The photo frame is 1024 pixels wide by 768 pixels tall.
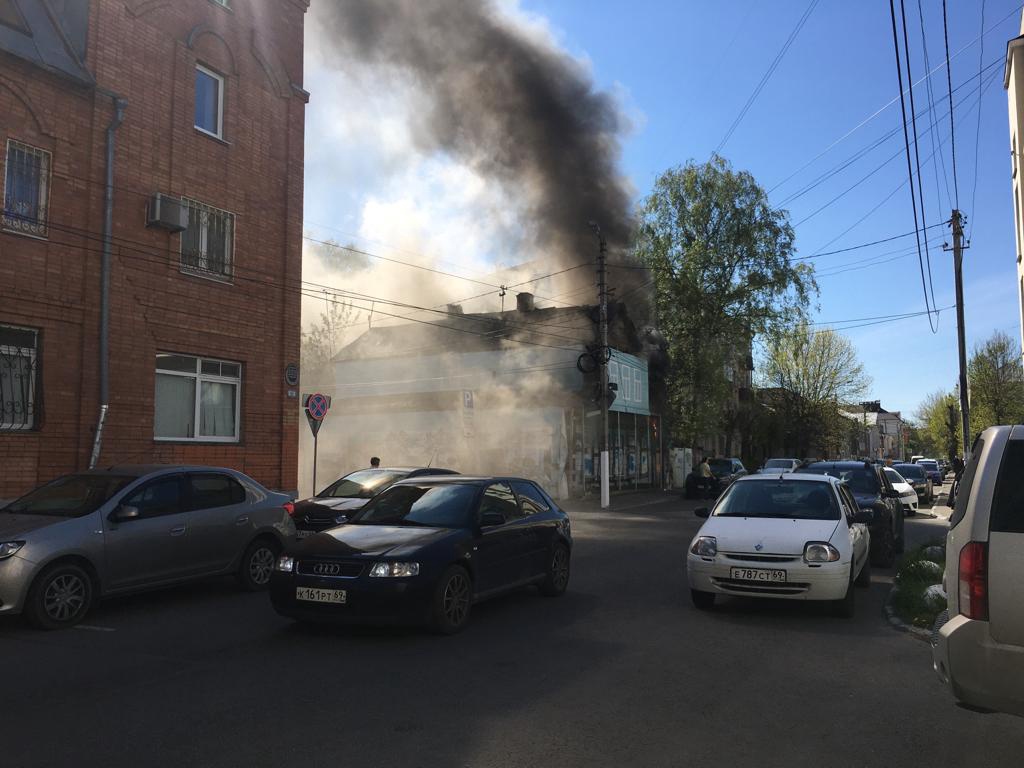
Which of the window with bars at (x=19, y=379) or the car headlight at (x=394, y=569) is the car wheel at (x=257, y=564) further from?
the window with bars at (x=19, y=379)

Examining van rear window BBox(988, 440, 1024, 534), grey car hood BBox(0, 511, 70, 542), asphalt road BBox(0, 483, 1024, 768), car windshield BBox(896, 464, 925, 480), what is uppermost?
van rear window BBox(988, 440, 1024, 534)

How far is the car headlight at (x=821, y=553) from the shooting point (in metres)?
7.60

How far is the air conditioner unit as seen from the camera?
1358 centimetres

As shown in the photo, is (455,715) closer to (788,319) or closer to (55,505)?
(55,505)

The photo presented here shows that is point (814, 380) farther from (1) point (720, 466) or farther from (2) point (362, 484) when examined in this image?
(2) point (362, 484)

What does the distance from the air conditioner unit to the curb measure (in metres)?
12.1

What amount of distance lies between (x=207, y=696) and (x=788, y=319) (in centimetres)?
3760

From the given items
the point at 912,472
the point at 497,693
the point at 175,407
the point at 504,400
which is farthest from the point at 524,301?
the point at 497,693

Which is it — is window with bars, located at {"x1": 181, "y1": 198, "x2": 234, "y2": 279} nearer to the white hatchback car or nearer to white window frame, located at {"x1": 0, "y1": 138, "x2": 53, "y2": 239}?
white window frame, located at {"x1": 0, "y1": 138, "x2": 53, "y2": 239}

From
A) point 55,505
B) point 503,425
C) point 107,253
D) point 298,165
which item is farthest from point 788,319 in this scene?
point 55,505

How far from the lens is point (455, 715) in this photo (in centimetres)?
475

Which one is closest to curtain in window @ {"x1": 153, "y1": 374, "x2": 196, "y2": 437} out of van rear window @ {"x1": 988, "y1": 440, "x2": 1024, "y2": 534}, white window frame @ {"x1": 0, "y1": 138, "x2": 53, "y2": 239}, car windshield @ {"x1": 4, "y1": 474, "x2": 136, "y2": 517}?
white window frame @ {"x1": 0, "y1": 138, "x2": 53, "y2": 239}

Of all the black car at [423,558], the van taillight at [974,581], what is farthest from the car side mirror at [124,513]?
the van taillight at [974,581]

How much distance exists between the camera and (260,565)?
9430 millimetres
